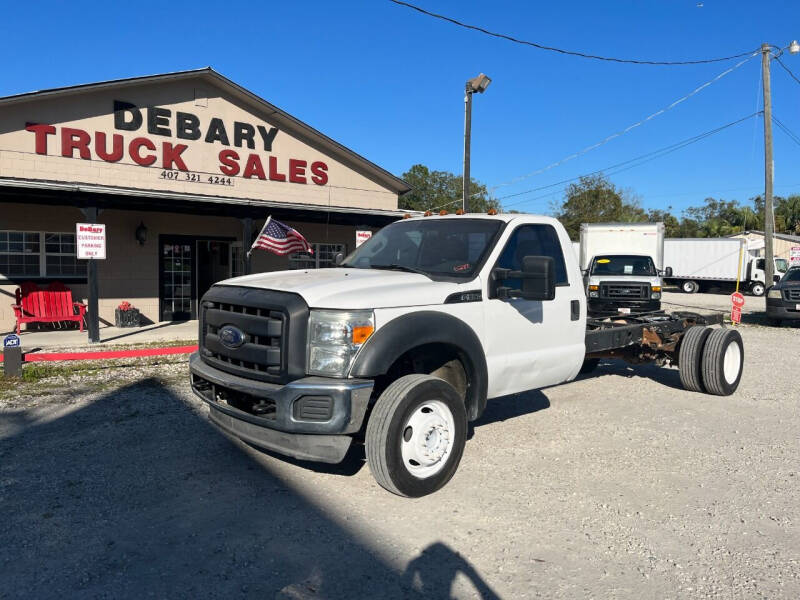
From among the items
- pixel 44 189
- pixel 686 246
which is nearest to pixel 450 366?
pixel 44 189

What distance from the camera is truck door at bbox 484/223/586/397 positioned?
15.3ft

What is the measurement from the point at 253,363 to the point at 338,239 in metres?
14.0

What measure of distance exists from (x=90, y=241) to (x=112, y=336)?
2177 mm

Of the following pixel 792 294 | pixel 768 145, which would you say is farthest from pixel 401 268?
pixel 768 145

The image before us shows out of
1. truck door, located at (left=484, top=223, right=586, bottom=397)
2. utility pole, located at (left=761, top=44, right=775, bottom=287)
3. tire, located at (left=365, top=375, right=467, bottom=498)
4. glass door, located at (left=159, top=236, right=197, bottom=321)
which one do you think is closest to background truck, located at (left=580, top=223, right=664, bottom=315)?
utility pole, located at (left=761, top=44, right=775, bottom=287)

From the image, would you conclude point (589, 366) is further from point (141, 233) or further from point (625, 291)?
point (141, 233)

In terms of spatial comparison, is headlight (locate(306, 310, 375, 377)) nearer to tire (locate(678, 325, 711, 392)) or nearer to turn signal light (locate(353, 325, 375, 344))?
turn signal light (locate(353, 325, 375, 344))

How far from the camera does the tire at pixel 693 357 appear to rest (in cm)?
734

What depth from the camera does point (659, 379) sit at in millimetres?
8578

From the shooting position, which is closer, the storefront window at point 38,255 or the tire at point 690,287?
the storefront window at point 38,255

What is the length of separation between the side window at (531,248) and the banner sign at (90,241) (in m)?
9.02

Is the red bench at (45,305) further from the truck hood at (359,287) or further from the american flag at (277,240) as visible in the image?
the truck hood at (359,287)

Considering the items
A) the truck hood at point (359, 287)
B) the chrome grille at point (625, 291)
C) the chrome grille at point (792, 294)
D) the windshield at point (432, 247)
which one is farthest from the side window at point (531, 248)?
the chrome grille at point (792, 294)

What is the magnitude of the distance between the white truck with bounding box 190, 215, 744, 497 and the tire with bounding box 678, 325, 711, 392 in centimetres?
250
